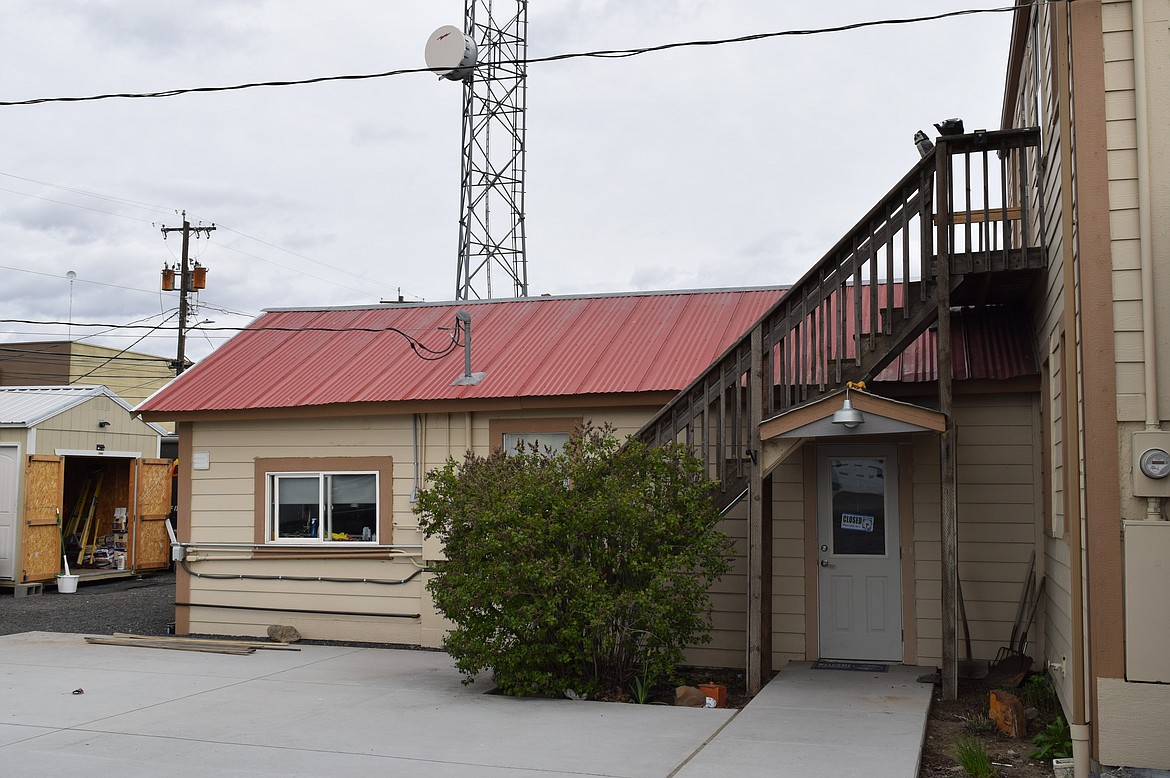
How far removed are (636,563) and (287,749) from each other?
9.72 feet

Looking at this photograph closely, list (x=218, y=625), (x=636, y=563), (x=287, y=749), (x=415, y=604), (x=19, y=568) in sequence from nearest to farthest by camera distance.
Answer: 1. (x=287, y=749)
2. (x=636, y=563)
3. (x=415, y=604)
4. (x=218, y=625)
5. (x=19, y=568)

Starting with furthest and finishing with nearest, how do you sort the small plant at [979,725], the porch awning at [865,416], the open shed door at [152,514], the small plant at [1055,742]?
the open shed door at [152,514]
the porch awning at [865,416]
the small plant at [979,725]
the small plant at [1055,742]

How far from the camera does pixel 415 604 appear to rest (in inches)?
459

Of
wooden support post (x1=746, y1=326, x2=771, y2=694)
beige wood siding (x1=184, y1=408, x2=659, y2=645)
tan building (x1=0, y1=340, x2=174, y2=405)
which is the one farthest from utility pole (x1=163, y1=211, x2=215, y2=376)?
wooden support post (x1=746, y1=326, x2=771, y2=694)

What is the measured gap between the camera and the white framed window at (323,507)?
12.0 meters

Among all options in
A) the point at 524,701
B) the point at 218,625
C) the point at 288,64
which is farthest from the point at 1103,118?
the point at 218,625

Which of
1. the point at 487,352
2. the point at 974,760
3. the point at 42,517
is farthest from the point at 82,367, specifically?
the point at 974,760

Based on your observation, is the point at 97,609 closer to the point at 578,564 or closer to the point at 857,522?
the point at 578,564

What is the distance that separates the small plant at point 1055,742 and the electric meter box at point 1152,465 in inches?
63.8

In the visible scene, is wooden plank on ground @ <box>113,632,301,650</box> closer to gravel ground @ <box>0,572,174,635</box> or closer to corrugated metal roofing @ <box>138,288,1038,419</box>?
gravel ground @ <box>0,572,174,635</box>

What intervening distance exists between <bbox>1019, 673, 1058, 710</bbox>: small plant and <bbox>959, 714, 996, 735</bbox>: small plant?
0.55m

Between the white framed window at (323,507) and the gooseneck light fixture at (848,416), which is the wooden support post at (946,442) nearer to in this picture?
the gooseneck light fixture at (848,416)

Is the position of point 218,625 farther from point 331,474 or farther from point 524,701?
point 524,701

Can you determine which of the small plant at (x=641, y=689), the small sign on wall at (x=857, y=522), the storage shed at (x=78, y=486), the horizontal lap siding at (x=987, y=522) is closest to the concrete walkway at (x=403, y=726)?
the small plant at (x=641, y=689)
